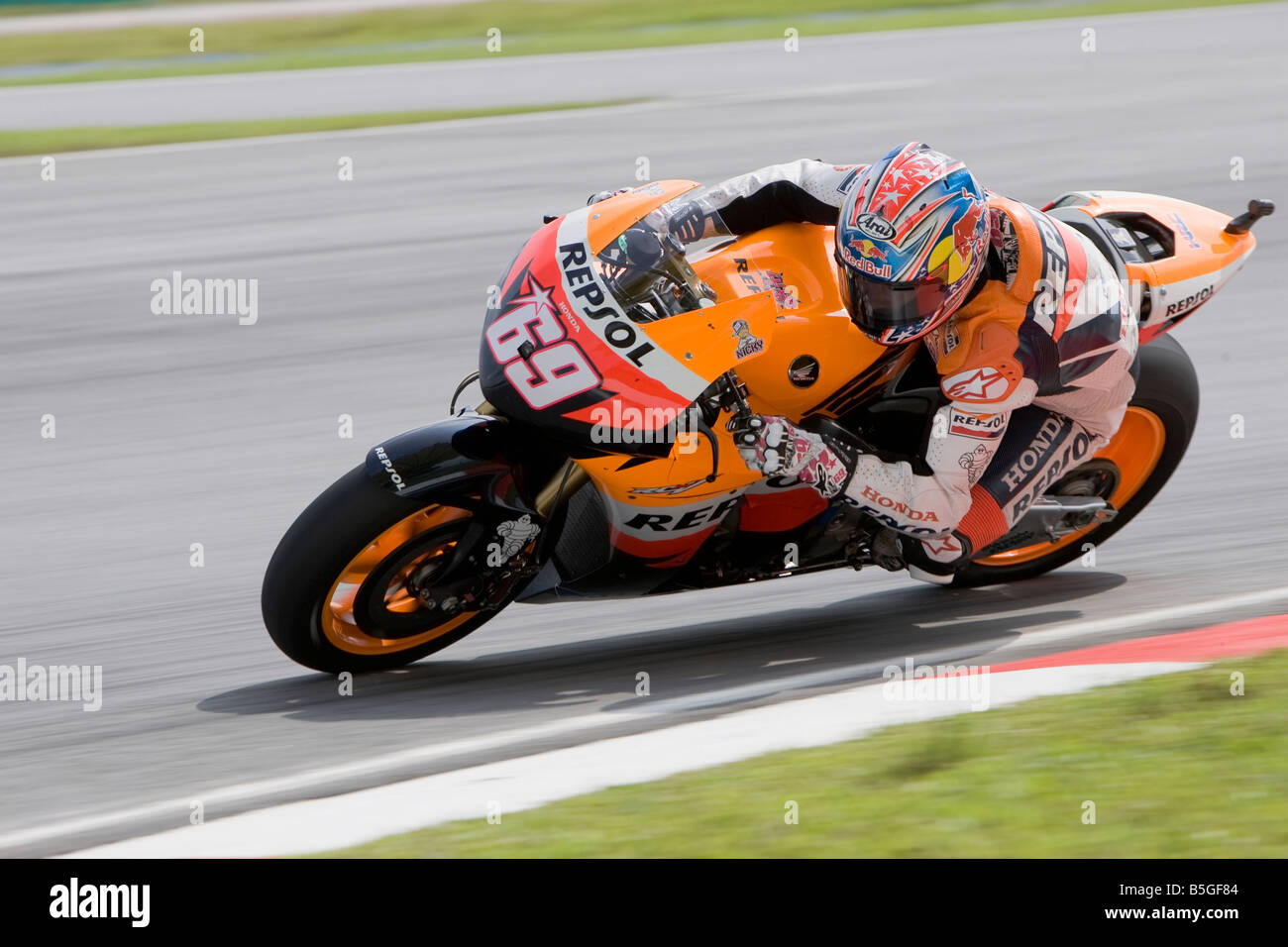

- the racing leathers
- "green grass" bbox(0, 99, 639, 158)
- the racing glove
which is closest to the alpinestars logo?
the racing leathers

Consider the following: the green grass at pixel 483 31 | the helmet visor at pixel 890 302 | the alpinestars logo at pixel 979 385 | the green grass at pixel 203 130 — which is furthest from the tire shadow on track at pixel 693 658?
the green grass at pixel 483 31

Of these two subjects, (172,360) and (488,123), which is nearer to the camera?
(172,360)

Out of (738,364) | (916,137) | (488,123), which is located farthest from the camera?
(488,123)

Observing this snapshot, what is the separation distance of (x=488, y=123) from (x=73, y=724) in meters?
8.49

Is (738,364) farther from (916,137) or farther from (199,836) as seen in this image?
(916,137)

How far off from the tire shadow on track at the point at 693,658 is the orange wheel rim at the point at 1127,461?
4.8 inches

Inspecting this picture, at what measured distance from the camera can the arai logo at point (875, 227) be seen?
4.33m

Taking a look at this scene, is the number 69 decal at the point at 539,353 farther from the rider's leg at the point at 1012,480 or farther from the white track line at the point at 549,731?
the rider's leg at the point at 1012,480

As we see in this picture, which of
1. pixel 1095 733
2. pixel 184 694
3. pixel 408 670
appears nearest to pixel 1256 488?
pixel 1095 733

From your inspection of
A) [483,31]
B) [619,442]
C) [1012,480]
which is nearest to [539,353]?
[619,442]

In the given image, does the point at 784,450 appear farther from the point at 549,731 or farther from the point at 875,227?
the point at 549,731

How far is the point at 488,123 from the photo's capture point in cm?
1245

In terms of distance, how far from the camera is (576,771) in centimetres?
416

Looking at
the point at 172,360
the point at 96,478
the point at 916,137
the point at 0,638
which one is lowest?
the point at 0,638
